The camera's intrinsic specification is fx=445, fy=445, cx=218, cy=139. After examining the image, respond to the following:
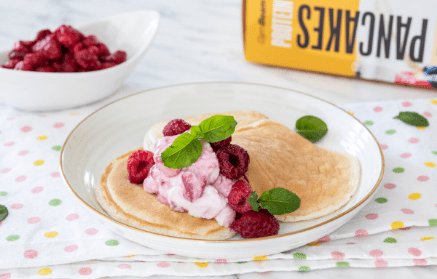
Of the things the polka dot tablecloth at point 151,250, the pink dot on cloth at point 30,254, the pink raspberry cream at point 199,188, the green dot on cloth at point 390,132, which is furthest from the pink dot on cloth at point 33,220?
the green dot on cloth at point 390,132

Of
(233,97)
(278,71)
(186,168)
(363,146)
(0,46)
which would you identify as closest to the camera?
(186,168)

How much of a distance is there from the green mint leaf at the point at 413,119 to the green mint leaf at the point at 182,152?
0.97 metres

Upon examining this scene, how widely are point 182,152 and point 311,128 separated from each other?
2.16 feet

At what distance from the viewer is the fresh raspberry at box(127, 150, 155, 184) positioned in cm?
134

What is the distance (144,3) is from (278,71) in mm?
1444

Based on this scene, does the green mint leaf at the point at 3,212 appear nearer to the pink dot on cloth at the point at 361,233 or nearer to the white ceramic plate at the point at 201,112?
the white ceramic plate at the point at 201,112

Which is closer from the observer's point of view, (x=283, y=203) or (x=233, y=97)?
(x=283, y=203)

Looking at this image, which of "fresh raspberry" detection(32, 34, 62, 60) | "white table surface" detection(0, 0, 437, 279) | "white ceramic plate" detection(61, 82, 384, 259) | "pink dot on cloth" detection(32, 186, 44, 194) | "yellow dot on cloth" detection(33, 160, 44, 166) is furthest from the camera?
"white table surface" detection(0, 0, 437, 279)

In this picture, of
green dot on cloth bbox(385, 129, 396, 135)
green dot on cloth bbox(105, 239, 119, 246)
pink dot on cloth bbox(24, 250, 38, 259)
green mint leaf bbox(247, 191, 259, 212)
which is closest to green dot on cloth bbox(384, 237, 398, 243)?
green mint leaf bbox(247, 191, 259, 212)

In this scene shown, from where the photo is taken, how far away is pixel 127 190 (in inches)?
52.5

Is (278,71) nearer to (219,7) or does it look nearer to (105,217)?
(219,7)

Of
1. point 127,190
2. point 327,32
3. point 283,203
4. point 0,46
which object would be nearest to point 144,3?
point 0,46

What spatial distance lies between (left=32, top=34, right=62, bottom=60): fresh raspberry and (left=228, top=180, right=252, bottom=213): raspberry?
3.54 feet

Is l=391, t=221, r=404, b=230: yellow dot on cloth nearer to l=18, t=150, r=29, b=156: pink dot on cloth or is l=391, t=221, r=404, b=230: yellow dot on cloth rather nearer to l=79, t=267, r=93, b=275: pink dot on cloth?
l=79, t=267, r=93, b=275: pink dot on cloth
